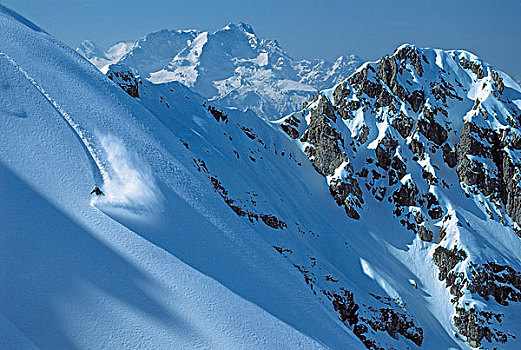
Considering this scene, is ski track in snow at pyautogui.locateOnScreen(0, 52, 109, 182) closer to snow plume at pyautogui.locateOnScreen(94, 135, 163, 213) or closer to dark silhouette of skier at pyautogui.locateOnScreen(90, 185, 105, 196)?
snow plume at pyautogui.locateOnScreen(94, 135, 163, 213)

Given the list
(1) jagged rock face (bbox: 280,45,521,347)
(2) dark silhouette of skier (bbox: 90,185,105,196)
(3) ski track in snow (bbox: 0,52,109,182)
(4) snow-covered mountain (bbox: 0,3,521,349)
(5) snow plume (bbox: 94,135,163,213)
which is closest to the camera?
(4) snow-covered mountain (bbox: 0,3,521,349)

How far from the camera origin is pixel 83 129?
20453 millimetres

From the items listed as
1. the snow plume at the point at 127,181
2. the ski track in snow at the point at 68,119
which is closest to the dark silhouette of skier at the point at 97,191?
the snow plume at the point at 127,181

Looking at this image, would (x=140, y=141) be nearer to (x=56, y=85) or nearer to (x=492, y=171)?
(x=56, y=85)

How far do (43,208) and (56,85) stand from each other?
9462 millimetres

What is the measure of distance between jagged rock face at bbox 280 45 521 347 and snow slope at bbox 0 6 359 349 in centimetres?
8275

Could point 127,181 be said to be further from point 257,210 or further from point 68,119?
point 257,210

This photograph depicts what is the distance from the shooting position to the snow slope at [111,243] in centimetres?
1375

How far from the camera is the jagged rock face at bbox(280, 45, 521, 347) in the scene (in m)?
98.3

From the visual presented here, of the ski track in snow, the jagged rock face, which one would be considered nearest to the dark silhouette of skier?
the ski track in snow

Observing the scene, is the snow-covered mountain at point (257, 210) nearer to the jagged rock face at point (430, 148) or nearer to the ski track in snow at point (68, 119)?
the ski track in snow at point (68, 119)

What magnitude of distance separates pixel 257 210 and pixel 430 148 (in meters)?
74.9

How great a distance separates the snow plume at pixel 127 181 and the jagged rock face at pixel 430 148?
8486cm

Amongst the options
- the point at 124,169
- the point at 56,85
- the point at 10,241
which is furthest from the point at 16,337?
the point at 56,85
